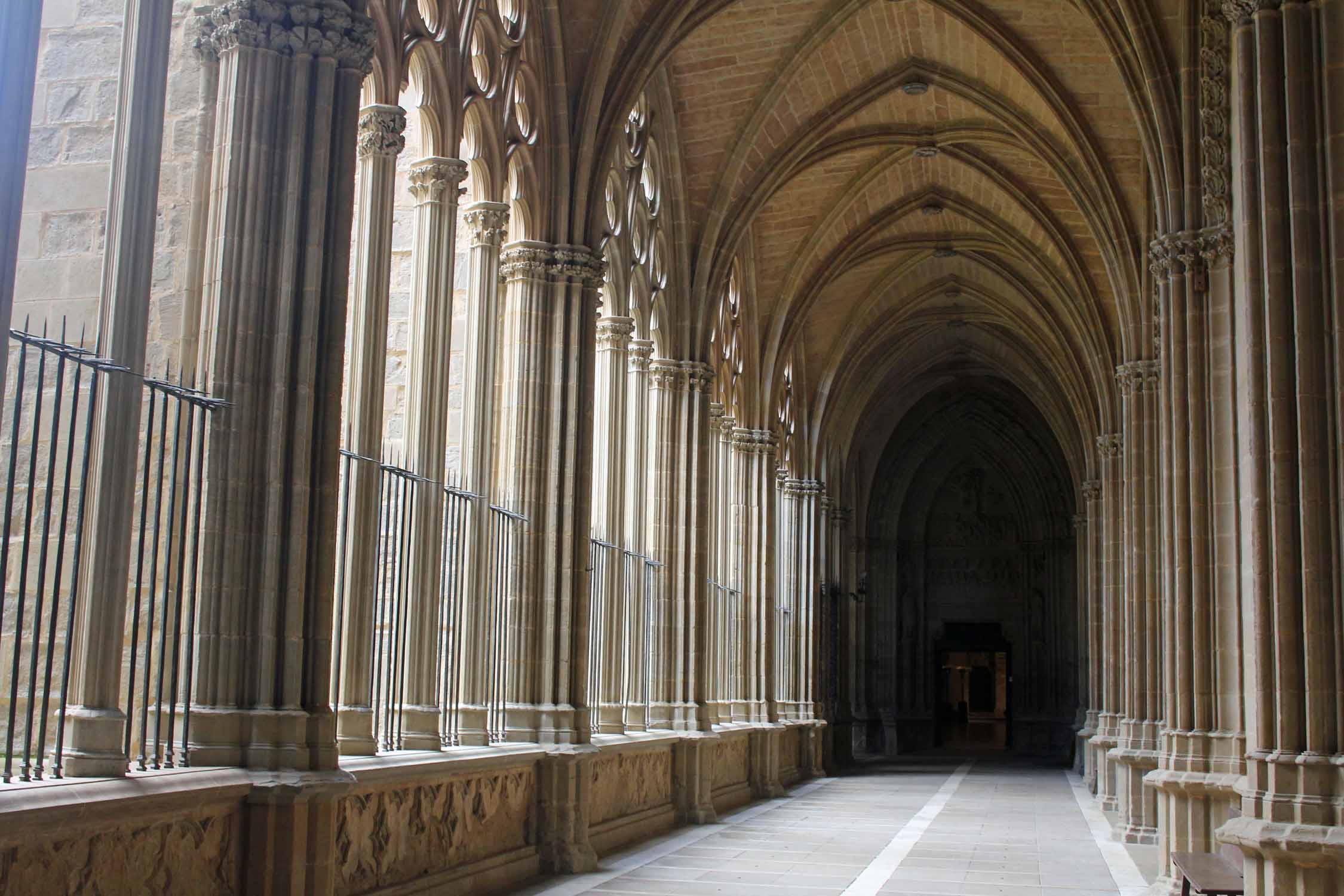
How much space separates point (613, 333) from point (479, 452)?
4.31 metres

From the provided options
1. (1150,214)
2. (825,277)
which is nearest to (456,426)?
(1150,214)

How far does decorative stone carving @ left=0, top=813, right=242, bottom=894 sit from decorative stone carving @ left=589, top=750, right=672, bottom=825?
638 centimetres

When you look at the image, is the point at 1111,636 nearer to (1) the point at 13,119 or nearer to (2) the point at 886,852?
(2) the point at 886,852

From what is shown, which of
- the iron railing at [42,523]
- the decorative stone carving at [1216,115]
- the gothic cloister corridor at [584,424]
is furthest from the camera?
the decorative stone carving at [1216,115]

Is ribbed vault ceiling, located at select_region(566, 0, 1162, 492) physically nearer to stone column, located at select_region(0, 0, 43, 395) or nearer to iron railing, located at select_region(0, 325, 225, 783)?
iron railing, located at select_region(0, 325, 225, 783)

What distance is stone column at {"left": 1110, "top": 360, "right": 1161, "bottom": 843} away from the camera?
50.6 ft

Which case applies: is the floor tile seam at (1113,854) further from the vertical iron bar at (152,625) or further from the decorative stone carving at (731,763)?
the vertical iron bar at (152,625)

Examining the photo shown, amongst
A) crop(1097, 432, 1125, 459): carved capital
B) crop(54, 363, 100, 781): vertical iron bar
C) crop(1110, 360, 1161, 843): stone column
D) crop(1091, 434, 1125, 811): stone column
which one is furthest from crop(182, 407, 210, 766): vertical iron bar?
crop(1097, 432, 1125, 459): carved capital

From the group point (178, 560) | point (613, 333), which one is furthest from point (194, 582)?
point (613, 333)

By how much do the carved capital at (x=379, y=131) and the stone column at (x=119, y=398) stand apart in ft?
7.39

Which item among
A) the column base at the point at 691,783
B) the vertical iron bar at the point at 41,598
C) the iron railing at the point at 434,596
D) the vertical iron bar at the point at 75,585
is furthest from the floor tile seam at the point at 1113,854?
the vertical iron bar at the point at 41,598

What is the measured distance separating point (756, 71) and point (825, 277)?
6.56 m

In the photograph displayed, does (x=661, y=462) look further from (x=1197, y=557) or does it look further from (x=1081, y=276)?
(x=1081, y=276)

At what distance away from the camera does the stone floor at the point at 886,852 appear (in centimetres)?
1156
